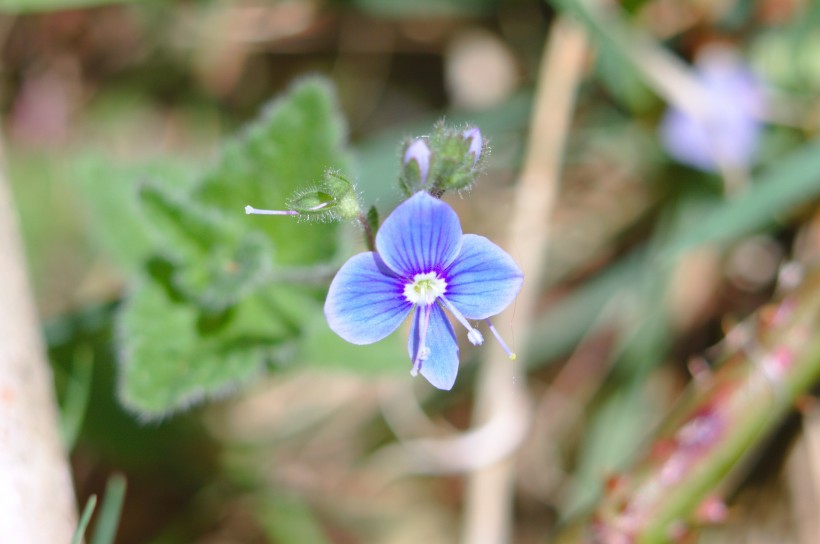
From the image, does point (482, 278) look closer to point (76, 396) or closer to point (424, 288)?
point (424, 288)

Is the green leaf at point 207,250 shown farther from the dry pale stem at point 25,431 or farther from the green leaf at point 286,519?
the green leaf at point 286,519

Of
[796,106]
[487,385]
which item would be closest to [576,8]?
[796,106]

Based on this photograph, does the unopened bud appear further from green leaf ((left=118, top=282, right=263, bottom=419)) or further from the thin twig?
the thin twig

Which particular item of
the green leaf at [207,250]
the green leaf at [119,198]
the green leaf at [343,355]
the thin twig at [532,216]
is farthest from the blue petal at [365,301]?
the thin twig at [532,216]

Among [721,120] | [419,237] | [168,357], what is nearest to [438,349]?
[419,237]

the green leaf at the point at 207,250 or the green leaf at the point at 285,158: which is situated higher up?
the green leaf at the point at 285,158
